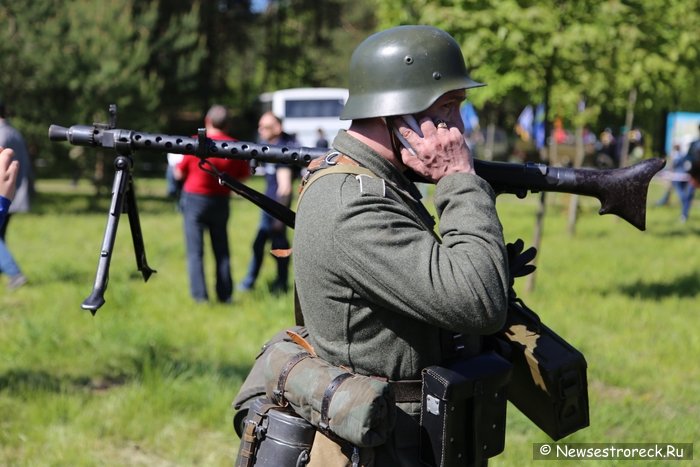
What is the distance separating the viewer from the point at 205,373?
5.64 metres

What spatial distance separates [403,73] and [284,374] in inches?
35.2

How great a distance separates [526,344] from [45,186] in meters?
21.0

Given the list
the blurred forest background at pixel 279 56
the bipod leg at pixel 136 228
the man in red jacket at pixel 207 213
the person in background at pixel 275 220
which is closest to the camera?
the bipod leg at pixel 136 228

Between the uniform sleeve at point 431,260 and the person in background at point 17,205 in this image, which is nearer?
the uniform sleeve at point 431,260

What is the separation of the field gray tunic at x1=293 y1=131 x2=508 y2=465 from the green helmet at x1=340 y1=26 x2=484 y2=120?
13 cm

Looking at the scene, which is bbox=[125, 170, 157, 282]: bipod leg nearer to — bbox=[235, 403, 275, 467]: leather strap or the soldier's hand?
bbox=[235, 403, 275, 467]: leather strap

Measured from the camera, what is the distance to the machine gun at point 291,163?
2693 mm

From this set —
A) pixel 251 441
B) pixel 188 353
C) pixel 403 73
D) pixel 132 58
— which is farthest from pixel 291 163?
pixel 132 58

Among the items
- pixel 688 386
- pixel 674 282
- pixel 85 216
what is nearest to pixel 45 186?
pixel 85 216

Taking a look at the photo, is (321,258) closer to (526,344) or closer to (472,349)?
(472,349)

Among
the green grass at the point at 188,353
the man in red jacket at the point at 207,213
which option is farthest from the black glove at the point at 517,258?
the man in red jacket at the point at 207,213

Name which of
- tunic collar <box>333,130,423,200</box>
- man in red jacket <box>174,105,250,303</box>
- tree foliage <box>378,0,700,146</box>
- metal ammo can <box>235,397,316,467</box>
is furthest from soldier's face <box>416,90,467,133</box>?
tree foliage <box>378,0,700,146</box>

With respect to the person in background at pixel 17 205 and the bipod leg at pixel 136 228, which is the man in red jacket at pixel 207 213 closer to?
the person in background at pixel 17 205

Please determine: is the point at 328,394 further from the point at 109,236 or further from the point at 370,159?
the point at 109,236
